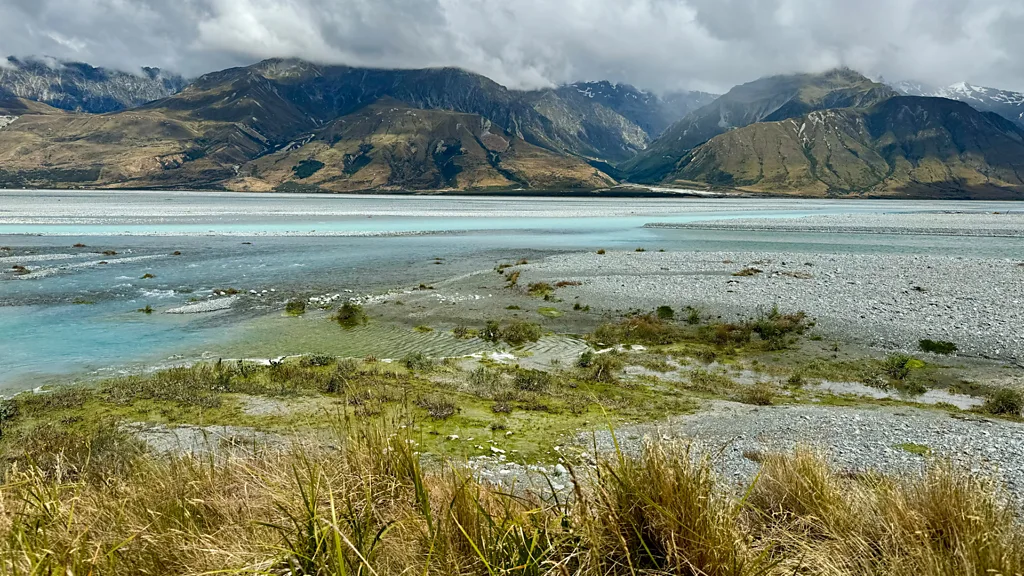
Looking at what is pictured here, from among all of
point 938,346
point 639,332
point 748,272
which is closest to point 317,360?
point 639,332

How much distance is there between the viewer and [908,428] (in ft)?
A: 33.8

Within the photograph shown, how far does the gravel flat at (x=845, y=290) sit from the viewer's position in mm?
18703

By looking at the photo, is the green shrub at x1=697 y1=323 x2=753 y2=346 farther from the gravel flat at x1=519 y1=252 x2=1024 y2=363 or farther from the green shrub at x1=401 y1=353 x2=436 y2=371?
the green shrub at x1=401 y1=353 x2=436 y2=371

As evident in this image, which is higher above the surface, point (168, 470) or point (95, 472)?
point (168, 470)

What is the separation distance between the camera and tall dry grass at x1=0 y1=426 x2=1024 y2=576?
10.00 feet

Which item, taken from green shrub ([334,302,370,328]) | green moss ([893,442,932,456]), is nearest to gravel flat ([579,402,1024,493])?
green moss ([893,442,932,456])

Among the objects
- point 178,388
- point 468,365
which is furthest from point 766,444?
point 178,388

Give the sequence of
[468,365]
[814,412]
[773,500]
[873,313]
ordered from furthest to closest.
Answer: [873,313], [468,365], [814,412], [773,500]

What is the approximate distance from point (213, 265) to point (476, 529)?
4071 cm

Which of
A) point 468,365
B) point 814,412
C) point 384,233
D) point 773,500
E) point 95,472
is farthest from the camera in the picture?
point 384,233

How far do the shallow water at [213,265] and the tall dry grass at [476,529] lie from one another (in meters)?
14.3

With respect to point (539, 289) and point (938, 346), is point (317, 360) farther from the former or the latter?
point (938, 346)

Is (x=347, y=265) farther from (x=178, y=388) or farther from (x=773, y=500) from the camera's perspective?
(x=773, y=500)

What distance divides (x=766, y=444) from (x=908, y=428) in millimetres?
3473
